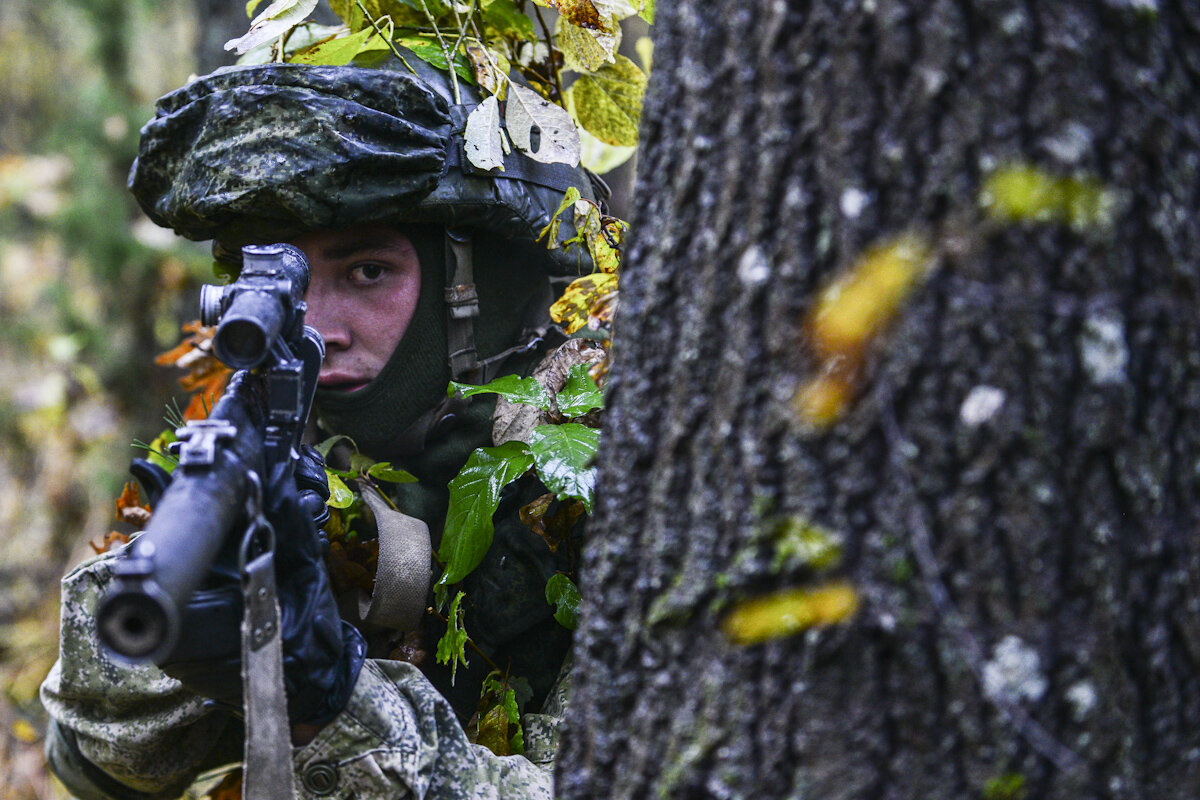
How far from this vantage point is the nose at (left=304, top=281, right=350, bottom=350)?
7.78 feet

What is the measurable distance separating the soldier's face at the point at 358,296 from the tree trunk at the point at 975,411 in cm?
154

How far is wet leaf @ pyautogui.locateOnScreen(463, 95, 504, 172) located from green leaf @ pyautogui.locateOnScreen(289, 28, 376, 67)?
32cm

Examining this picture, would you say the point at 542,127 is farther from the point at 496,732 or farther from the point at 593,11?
the point at 496,732

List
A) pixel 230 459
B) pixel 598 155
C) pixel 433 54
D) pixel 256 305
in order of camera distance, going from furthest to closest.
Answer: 1. pixel 598 155
2. pixel 433 54
3. pixel 256 305
4. pixel 230 459

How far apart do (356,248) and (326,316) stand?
0.17 metres

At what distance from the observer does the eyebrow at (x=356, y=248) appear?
7.81 feet

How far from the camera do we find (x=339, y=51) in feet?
8.09

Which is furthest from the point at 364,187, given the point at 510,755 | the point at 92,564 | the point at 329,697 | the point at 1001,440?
the point at 1001,440

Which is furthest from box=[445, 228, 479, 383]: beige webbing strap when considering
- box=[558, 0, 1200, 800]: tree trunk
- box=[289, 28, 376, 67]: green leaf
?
box=[558, 0, 1200, 800]: tree trunk

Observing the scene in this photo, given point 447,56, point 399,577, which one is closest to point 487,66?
point 447,56

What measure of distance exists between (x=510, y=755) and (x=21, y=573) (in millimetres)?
6750

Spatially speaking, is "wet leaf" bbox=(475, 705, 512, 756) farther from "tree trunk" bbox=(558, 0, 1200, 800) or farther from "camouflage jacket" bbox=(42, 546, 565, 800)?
"tree trunk" bbox=(558, 0, 1200, 800)

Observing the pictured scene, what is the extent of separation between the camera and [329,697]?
169 cm

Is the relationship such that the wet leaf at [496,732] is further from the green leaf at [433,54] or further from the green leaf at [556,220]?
the green leaf at [433,54]
